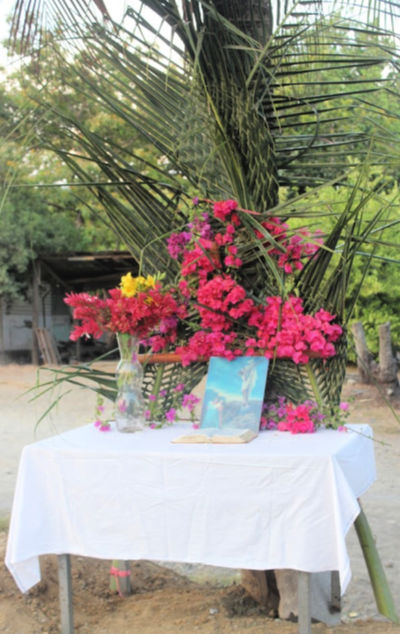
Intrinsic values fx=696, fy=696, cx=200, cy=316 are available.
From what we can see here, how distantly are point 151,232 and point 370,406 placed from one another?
667cm

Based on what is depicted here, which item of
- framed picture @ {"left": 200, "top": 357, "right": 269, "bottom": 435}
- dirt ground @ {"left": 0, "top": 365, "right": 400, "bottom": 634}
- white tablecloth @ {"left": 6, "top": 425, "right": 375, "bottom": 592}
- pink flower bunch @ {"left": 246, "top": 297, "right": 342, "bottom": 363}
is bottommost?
dirt ground @ {"left": 0, "top": 365, "right": 400, "bottom": 634}

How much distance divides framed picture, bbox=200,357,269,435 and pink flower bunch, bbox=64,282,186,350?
331mm

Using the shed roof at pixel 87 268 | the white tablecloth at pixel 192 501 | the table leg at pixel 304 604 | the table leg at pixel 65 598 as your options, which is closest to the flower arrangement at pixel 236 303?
the white tablecloth at pixel 192 501

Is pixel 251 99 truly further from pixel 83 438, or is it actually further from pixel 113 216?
pixel 83 438

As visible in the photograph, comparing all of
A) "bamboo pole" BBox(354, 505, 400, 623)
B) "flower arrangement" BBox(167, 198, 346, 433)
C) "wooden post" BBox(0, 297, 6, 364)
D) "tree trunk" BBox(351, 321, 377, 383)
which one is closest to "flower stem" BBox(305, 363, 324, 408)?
"flower arrangement" BBox(167, 198, 346, 433)

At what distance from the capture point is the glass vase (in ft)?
9.12

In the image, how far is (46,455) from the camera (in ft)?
Result: 8.31

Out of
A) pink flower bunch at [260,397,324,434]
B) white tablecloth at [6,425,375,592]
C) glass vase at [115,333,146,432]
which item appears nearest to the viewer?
white tablecloth at [6,425,375,592]

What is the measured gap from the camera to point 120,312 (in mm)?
2686

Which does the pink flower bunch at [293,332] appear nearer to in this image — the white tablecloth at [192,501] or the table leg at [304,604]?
the white tablecloth at [192,501]

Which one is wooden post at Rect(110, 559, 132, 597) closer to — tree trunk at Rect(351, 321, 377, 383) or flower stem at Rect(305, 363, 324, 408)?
flower stem at Rect(305, 363, 324, 408)

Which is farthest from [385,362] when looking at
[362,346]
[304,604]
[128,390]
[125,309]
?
[304,604]

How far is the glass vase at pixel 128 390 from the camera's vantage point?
9.12 ft

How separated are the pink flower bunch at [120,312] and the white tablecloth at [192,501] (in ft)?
1.42
